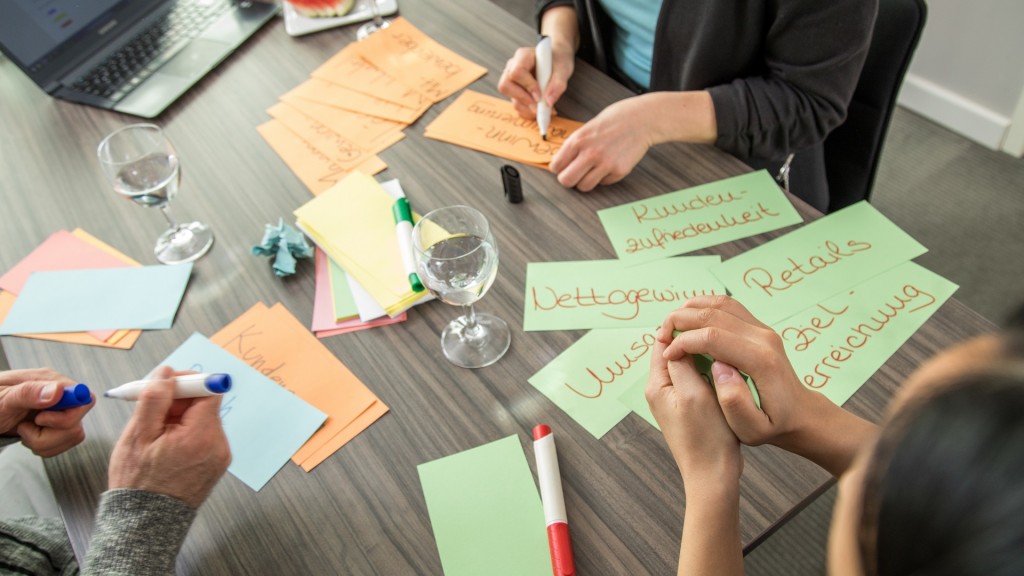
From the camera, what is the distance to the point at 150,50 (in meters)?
1.28

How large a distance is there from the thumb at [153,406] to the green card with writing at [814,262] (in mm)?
635

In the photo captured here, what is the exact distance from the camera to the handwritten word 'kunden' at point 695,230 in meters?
0.85

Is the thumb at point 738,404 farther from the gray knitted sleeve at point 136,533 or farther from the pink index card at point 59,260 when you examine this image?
the pink index card at point 59,260

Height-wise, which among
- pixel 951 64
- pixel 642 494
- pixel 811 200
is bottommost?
pixel 951 64

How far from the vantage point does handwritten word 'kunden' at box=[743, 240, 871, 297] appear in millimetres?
785

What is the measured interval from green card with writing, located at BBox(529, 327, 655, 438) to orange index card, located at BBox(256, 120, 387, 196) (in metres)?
0.45

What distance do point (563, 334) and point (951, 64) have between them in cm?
189

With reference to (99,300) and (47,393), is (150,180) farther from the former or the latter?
(47,393)

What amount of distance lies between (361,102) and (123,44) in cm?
54

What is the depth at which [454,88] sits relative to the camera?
112 centimetres

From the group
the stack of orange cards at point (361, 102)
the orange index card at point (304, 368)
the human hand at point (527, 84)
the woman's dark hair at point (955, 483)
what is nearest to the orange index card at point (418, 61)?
the stack of orange cards at point (361, 102)

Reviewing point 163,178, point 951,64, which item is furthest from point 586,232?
point 951,64

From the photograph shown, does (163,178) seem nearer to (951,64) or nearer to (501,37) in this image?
(501,37)

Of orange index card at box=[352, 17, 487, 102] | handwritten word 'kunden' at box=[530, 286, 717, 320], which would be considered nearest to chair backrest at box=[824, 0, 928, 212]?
handwritten word 'kunden' at box=[530, 286, 717, 320]
